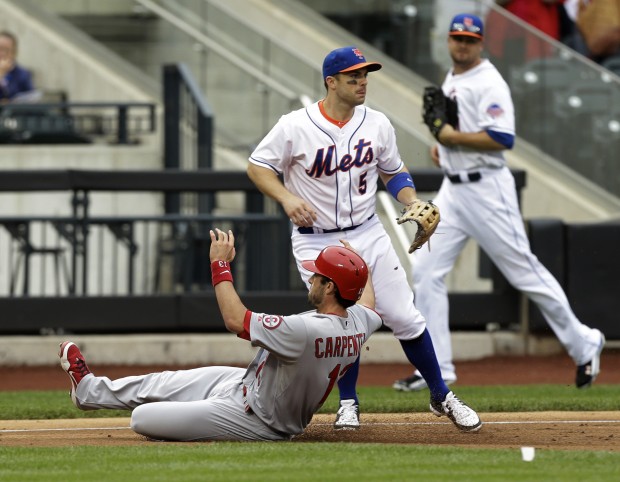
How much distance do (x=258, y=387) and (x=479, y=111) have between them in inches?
126

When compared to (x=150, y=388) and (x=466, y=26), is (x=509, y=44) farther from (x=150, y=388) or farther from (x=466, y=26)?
(x=150, y=388)

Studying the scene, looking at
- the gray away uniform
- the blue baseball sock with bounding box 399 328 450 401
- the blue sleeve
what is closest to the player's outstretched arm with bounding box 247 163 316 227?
the gray away uniform

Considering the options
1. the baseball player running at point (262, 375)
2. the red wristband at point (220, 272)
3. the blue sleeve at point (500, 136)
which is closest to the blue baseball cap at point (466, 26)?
the blue sleeve at point (500, 136)

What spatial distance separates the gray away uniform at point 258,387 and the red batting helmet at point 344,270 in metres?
0.15

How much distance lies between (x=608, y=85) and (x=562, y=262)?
284 cm

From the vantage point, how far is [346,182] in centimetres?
723

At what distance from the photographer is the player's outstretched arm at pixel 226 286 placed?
6391 mm

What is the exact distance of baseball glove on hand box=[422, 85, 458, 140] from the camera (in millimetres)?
9242

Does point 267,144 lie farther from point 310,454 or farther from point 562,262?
point 562,262

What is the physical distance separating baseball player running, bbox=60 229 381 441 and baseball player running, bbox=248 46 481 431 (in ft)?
0.93

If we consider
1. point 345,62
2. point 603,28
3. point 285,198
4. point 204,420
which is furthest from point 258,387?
point 603,28

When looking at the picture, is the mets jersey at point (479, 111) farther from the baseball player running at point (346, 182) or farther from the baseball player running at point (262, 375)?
the baseball player running at point (262, 375)

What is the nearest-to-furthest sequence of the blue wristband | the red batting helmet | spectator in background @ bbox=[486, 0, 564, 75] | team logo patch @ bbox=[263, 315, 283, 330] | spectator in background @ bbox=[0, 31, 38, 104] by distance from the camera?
team logo patch @ bbox=[263, 315, 283, 330] → the red batting helmet → the blue wristband → spectator in background @ bbox=[486, 0, 564, 75] → spectator in background @ bbox=[0, 31, 38, 104]

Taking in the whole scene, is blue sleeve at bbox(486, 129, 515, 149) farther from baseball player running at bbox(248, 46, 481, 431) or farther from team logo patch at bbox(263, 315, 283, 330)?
team logo patch at bbox(263, 315, 283, 330)
